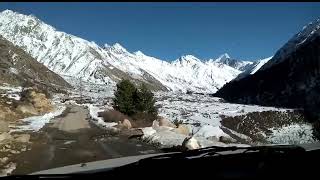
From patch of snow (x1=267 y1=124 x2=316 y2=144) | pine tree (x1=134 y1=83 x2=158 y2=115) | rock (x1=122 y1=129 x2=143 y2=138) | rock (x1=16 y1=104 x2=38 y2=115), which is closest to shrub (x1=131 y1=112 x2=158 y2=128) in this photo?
pine tree (x1=134 y1=83 x2=158 y2=115)

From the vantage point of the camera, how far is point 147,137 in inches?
992

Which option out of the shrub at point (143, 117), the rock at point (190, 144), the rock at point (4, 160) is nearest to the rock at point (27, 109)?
the shrub at point (143, 117)

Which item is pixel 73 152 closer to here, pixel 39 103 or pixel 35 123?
pixel 35 123

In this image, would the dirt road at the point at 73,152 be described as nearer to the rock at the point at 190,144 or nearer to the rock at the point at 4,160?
the rock at the point at 4,160

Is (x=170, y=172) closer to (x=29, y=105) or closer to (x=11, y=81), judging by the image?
(x=29, y=105)

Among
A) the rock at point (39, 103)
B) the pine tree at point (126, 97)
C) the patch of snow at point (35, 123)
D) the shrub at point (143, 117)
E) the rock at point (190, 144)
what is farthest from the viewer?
the rock at point (39, 103)

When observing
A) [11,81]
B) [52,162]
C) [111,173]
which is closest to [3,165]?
[52,162]

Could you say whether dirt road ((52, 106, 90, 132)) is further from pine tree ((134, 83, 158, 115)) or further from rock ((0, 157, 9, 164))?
rock ((0, 157, 9, 164))

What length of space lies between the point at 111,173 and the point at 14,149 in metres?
19.8

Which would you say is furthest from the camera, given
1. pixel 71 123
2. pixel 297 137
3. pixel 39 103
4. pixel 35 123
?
pixel 39 103

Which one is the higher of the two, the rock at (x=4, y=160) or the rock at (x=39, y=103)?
the rock at (x=39, y=103)

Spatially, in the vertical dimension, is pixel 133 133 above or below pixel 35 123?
below

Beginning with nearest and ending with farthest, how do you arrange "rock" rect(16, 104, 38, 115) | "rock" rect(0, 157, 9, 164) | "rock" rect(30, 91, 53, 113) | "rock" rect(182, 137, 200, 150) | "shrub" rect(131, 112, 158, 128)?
"rock" rect(0, 157, 9, 164)
"rock" rect(182, 137, 200, 150)
"shrub" rect(131, 112, 158, 128)
"rock" rect(16, 104, 38, 115)
"rock" rect(30, 91, 53, 113)

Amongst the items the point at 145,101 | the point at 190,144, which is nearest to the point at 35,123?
the point at 145,101
